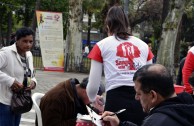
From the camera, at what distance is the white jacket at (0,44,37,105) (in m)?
4.58

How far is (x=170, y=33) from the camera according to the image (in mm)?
18266

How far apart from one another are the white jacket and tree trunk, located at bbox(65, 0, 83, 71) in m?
15.5

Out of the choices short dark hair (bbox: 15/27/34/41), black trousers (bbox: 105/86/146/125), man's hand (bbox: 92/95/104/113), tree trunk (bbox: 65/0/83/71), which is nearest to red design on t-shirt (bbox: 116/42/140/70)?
black trousers (bbox: 105/86/146/125)

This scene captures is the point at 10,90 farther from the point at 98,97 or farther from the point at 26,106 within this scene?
the point at 98,97

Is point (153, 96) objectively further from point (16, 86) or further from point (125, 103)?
point (16, 86)

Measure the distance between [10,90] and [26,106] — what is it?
24cm

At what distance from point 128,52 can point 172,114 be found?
5.27ft

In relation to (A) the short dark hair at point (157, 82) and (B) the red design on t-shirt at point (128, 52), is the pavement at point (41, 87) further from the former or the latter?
(A) the short dark hair at point (157, 82)

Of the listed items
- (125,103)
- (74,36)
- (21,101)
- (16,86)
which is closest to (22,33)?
(16,86)

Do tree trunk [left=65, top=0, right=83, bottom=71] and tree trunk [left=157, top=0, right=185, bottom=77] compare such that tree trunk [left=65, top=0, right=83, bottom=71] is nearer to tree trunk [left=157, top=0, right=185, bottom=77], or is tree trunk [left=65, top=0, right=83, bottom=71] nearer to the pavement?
the pavement

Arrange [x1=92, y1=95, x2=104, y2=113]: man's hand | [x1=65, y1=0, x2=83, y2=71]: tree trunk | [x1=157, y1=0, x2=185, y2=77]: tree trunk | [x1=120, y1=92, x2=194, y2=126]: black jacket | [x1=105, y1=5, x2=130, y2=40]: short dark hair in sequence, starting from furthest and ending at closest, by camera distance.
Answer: [x1=65, y1=0, x2=83, y2=71]: tree trunk
[x1=157, y1=0, x2=185, y2=77]: tree trunk
[x1=92, y1=95, x2=104, y2=113]: man's hand
[x1=105, y1=5, x2=130, y2=40]: short dark hair
[x1=120, y1=92, x2=194, y2=126]: black jacket

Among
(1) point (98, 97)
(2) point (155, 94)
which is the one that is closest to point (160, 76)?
(2) point (155, 94)

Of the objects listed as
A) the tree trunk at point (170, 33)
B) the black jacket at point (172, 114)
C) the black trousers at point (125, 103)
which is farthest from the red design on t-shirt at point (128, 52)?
the tree trunk at point (170, 33)

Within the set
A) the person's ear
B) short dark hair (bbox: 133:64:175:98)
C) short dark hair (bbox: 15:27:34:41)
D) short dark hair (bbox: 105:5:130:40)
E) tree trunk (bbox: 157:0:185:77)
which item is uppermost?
short dark hair (bbox: 105:5:130:40)
